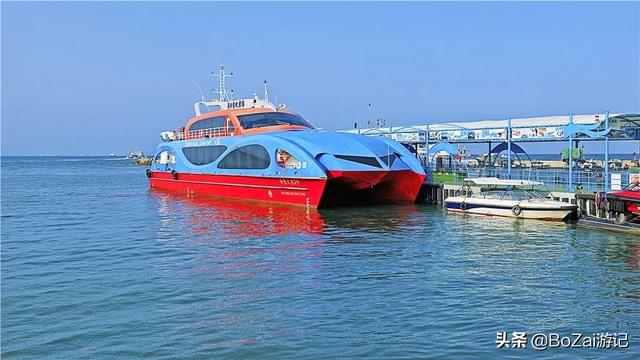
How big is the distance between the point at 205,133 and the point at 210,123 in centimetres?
79

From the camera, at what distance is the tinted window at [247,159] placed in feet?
93.8

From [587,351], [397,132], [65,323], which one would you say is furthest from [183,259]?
[397,132]

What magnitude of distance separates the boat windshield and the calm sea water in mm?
11281

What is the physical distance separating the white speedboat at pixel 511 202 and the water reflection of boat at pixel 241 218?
21.2 feet

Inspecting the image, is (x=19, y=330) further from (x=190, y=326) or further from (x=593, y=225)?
(x=593, y=225)

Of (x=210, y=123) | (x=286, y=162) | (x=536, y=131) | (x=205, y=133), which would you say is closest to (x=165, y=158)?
(x=205, y=133)

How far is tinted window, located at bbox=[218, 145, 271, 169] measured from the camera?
28.6m

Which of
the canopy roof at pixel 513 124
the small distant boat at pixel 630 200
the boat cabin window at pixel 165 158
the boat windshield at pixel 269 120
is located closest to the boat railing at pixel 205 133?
the boat windshield at pixel 269 120

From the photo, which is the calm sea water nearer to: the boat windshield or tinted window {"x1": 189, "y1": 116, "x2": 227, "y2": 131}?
the boat windshield

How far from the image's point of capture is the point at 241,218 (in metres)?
24.7

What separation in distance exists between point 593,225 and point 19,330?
17817mm

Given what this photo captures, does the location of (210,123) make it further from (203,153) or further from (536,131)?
(536,131)

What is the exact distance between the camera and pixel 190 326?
32.3ft

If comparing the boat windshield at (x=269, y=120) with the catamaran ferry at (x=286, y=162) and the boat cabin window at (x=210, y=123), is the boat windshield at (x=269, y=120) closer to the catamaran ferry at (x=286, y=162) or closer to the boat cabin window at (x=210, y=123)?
the catamaran ferry at (x=286, y=162)
